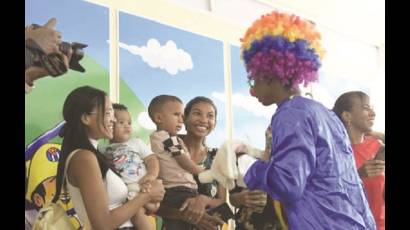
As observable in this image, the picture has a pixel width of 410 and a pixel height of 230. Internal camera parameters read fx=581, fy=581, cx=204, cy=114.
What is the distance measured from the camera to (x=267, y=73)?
8.32 ft

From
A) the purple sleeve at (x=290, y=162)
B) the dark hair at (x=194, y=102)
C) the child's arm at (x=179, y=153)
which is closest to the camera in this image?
the purple sleeve at (x=290, y=162)

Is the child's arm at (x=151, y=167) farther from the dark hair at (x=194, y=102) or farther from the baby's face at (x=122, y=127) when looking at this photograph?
the dark hair at (x=194, y=102)

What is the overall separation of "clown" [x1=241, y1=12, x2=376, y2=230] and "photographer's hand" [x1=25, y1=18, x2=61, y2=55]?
879mm

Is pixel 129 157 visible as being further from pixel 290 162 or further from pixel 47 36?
pixel 290 162

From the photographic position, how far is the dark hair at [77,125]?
2398 mm

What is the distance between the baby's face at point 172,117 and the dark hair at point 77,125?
39cm

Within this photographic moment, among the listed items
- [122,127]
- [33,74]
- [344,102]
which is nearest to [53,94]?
[33,74]

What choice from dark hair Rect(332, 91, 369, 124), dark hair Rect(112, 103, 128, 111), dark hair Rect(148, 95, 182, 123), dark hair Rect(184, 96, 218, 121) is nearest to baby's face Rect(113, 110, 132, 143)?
dark hair Rect(112, 103, 128, 111)

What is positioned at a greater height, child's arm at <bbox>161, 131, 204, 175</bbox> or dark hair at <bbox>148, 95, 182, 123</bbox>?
dark hair at <bbox>148, 95, 182, 123</bbox>

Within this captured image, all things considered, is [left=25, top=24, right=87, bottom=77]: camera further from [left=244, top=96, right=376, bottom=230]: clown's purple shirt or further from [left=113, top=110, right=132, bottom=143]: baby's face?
[left=244, top=96, right=376, bottom=230]: clown's purple shirt

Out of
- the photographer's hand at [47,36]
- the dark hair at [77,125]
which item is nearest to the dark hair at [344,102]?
the dark hair at [77,125]

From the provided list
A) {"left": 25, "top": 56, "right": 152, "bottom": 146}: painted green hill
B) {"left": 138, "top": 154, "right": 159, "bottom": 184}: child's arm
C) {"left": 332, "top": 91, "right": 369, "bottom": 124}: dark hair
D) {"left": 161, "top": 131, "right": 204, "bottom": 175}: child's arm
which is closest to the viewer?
{"left": 25, "top": 56, "right": 152, "bottom": 146}: painted green hill

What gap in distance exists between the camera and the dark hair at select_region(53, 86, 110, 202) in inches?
94.4
